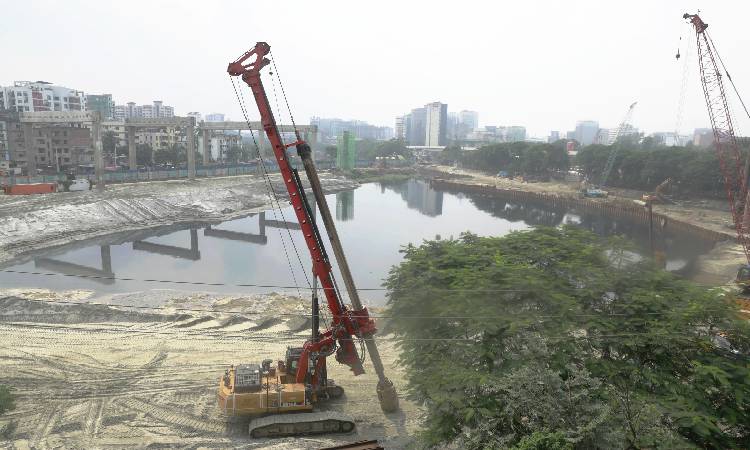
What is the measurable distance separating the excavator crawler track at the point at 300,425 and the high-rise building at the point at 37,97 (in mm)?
98296

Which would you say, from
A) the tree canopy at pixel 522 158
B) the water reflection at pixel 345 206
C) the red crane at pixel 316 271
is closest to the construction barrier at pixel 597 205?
the tree canopy at pixel 522 158

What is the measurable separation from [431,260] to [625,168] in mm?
62824

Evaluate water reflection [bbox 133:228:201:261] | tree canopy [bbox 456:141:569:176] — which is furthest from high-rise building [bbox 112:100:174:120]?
water reflection [bbox 133:228:201:261]

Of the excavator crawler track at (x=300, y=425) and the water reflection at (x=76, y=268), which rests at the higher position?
the excavator crawler track at (x=300, y=425)

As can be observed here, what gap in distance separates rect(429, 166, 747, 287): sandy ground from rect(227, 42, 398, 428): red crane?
2380 cm

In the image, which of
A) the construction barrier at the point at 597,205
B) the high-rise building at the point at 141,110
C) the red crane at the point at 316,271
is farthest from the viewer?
the high-rise building at the point at 141,110

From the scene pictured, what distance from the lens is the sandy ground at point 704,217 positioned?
31236 mm

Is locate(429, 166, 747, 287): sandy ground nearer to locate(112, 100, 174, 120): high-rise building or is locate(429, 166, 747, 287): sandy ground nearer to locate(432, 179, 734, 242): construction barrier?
locate(432, 179, 734, 242): construction barrier

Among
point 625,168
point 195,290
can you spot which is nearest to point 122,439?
point 195,290

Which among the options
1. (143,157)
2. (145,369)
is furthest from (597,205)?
(143,157)

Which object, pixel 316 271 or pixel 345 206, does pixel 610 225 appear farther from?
pixel 316 271

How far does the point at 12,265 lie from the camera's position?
1158 inches

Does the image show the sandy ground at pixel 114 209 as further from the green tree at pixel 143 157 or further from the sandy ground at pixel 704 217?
the sandy ground at pixel 704 217

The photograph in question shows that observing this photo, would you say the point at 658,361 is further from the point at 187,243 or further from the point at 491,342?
the point at 187,243
